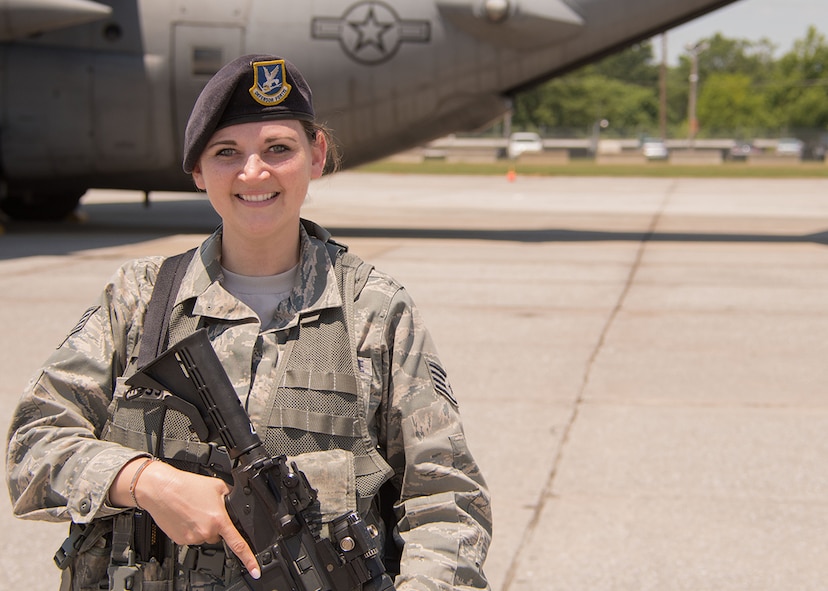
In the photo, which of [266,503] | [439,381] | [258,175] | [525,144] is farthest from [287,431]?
[525,144]

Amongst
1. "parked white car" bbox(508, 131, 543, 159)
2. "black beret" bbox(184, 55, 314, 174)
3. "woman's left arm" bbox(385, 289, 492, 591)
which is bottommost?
"parked white car" bbox(508, 131, 543, 159)

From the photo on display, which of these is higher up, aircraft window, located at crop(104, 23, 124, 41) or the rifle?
aircraft window, located at crop(104, 23, 124, 41)

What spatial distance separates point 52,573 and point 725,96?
106 m

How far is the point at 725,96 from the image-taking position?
103 metres

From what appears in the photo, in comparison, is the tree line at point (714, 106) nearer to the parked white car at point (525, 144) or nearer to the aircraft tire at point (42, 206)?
the parked white car at point (525, 144)

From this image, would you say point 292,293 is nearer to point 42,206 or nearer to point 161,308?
point 161,308

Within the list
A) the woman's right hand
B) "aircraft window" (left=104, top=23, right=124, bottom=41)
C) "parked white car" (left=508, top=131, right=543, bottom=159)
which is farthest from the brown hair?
"parked white car" (left=508, top=131, right=543, bottom=159)

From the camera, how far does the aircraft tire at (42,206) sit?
1808cm

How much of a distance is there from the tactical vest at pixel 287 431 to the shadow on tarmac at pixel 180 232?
12.7 metres

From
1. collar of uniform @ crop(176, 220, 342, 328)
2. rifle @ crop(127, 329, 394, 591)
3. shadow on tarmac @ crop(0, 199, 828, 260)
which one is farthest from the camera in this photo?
shadow on tarmac @ crop(0, 199, 828, 260)

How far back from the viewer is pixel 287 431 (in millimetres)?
2086

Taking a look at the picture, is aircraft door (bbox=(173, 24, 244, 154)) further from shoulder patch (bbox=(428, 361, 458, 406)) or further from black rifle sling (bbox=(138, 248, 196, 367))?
shoulder patch (bbox=(428, 361, 458, 406))

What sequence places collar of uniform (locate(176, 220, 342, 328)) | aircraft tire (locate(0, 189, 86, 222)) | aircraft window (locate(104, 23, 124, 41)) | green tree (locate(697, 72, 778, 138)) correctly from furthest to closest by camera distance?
green tree (locate(697, 72, 778, 138))
aircraft tire (locate(0, 189, 86, 222))
aircraft window (locate(104, 23, 124, 41))
collar of uniform (locate(176, 220, 342, 328))

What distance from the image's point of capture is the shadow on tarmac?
1537cm
